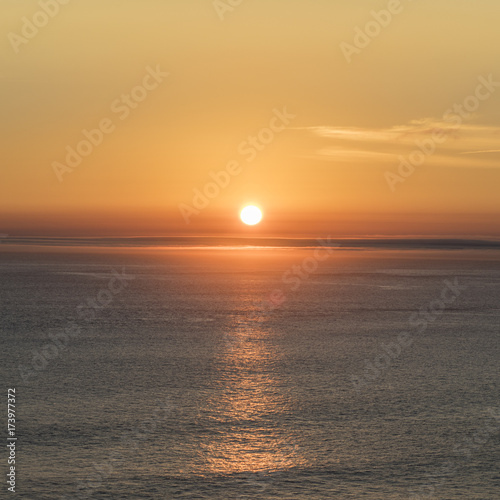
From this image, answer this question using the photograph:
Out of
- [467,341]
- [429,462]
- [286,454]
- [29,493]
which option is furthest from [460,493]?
[467,341]

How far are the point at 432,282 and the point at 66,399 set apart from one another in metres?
31.8

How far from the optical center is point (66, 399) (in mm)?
11898

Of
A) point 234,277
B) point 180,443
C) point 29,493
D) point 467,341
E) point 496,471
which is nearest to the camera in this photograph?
point 29,493

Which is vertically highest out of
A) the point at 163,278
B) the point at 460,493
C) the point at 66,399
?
the point at 163,278

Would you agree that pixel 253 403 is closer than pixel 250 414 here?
No

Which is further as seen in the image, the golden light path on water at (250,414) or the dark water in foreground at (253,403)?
the golden light path on water at (250,414)

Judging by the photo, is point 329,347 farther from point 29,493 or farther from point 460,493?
point 29,493

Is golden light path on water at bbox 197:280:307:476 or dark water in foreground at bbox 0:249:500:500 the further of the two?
golden light path on water at bbox 197:280:307:476

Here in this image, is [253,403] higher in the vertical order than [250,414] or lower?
higher

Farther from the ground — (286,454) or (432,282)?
(432,282)

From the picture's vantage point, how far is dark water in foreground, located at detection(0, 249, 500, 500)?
8406mm

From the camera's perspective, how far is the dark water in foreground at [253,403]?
27.6 ft

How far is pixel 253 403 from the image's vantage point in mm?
11734

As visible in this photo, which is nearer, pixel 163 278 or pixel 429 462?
pixel 429 462
